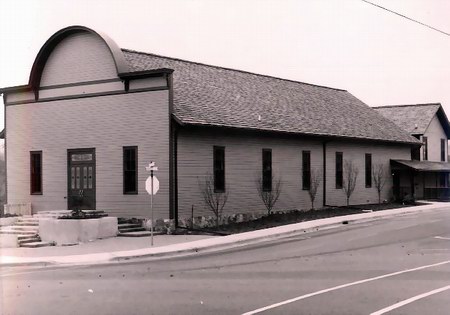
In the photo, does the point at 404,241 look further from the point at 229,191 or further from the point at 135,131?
the point at 135,131

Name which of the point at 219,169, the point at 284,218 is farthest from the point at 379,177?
the point at 219,169

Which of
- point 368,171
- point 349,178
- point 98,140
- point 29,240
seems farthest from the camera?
point 368,171

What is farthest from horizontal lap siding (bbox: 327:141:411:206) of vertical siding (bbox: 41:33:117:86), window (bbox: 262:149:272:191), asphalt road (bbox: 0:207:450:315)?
asphalt road (bbox: 0:207:450:315)

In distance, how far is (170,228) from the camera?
2417cm

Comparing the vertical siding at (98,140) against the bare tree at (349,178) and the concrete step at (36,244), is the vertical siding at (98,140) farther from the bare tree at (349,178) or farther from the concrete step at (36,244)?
the bare tree at (349,178)

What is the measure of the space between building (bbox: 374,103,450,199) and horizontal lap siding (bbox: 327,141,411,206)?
0.91 meters

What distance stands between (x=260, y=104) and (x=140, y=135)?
896 centimetres

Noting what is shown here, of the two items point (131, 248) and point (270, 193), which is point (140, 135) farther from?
point (270, 193)

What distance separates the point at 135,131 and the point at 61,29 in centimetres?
618

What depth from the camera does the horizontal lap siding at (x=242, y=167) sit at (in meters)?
25.1

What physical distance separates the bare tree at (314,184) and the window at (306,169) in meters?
0.17

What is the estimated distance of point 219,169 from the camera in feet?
88.6

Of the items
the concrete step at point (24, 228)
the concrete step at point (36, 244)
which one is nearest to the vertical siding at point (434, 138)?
the concrete step at point (24, 228)

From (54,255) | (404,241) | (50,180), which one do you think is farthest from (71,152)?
(404,241)
